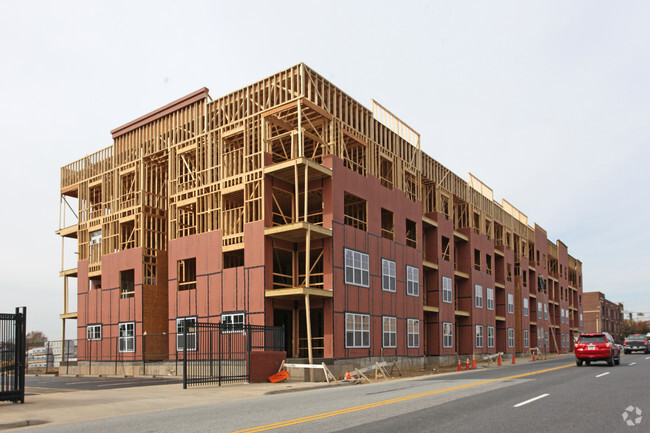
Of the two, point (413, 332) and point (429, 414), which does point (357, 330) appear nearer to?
point (413, 332)

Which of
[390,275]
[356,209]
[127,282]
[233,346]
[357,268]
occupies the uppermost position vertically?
[356,209]

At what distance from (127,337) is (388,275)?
18901mm

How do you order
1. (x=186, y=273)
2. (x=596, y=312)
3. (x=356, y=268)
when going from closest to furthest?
(x=356, y=268)
(x=186, y=273)
(x=596, y=312)

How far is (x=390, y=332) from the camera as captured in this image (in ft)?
123

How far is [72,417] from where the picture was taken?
15.1 m

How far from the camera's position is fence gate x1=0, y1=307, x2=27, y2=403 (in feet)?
55.7

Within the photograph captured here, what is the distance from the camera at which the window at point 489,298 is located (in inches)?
2250

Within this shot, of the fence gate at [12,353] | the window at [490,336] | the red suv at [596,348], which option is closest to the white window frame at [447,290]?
the window at [490,336]

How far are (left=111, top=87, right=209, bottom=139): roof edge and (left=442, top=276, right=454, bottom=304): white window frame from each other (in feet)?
82.3

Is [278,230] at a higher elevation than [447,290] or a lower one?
higher

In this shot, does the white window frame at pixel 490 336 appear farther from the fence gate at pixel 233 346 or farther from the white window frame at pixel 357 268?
the fence gate at pixel 233 346

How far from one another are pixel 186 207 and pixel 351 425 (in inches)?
1145

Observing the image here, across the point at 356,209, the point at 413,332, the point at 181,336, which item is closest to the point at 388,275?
the point at 356,209

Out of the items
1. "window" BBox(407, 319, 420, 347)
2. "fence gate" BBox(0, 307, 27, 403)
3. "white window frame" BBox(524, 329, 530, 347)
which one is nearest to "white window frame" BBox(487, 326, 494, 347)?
"white window frame" BBox(524, 329, 530, 347)
